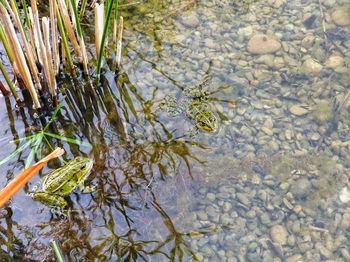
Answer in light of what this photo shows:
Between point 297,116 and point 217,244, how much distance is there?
3.77 ft

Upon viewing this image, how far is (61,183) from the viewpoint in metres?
2.96

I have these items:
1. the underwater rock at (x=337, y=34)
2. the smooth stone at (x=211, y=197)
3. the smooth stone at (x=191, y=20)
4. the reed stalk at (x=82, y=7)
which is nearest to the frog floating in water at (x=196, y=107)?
the smooth stone at (x=211, y=197)

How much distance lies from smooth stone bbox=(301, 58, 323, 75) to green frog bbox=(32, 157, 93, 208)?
1.81 m

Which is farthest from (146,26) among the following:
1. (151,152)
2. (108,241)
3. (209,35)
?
(108,241)

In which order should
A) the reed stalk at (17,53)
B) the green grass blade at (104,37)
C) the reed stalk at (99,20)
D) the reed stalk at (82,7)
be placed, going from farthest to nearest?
the reed stalk at (82,7) → the reed stalk at (99,20) → the green grass blade at (104,37) → the reed stalk at (17,53)

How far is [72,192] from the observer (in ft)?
9.79

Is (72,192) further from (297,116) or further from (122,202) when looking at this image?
(297,116)

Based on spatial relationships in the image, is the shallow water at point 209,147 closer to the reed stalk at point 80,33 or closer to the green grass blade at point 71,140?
the green grass blade at point 71,140

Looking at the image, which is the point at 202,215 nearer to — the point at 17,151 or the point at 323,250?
A: the point at 323,250

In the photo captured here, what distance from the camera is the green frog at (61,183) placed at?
2.94 meters

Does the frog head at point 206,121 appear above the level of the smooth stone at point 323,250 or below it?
above

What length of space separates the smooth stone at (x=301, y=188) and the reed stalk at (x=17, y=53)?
1.81m

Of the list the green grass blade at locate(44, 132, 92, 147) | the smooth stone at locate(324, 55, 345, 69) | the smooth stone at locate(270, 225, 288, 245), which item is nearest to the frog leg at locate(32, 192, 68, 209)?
the green grass blade at locate(44, 132, 92, 147)

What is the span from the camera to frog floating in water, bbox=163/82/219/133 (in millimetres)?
3338
